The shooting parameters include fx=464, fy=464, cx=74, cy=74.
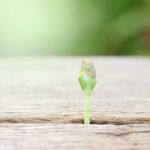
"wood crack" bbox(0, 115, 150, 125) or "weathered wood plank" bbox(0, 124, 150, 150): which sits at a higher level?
"wood crack" bbox(0, 115, 150, 125)

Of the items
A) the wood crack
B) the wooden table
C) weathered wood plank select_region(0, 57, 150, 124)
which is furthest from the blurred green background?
the wood crack

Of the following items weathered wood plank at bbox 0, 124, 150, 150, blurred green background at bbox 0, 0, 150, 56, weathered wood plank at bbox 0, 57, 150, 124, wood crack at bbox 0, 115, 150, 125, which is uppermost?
blurred green background at bbox 0, 0, 150, 56

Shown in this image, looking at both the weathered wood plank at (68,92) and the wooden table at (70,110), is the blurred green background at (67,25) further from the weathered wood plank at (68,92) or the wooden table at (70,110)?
the wooden table at (70,110)

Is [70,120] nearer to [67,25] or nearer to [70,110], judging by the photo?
[70,110]

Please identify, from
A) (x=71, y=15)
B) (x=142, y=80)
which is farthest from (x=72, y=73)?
(x=71, y=15)

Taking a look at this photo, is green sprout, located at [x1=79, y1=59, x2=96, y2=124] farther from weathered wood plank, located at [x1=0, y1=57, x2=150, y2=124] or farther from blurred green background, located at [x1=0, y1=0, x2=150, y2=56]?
blurred green background, located at [x1=0, y1=0, x2=150, y2=56]

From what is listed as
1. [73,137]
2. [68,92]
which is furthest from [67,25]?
[73,137]

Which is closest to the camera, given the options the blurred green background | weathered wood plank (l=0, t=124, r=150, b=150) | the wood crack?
weathered wood plank (l=0, t=124, r=150, b=150)
